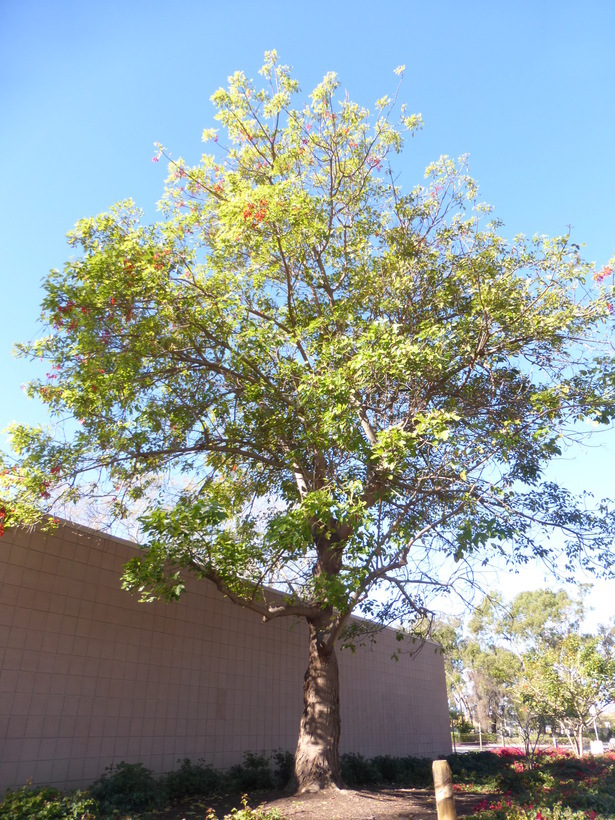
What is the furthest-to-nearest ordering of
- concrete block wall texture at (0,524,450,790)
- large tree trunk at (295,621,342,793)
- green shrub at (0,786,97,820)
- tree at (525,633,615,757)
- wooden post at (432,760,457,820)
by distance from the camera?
tree at (525,633,615,757)
large tree trunk at (295,621,342,793)
concrete block wall texture at (0,524,450,790)
green shrub at (0,786,97,820)
wooden post at (432,760,457,820)

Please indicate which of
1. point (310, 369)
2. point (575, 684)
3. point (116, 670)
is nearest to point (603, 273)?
point (310, 369)

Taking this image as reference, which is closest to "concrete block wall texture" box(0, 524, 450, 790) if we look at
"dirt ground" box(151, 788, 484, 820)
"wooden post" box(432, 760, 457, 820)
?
"dirt ground" box(151, 788, 484, 820)

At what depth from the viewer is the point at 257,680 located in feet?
36.8

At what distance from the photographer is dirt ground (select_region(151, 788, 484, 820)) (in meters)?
6.78

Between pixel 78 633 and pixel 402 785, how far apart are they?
24.2 ft

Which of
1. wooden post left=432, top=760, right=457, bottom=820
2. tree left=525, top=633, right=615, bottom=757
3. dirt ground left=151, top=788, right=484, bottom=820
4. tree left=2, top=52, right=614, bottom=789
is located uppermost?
tree left=2, top=52, right=614, bottom=789

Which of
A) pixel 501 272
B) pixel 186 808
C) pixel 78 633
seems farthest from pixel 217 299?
pixel 186 808

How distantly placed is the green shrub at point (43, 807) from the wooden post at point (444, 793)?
3.50m

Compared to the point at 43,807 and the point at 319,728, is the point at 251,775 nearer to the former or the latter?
the point at 319,728

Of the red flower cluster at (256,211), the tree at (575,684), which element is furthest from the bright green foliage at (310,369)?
the tree at (575,684)

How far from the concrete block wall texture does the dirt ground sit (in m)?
1.40

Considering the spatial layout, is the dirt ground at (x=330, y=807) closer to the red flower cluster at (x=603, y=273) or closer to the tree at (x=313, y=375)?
the tree at (x=313, y=375)

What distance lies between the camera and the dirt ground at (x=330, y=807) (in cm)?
678

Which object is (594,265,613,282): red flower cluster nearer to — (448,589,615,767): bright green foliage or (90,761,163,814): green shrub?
(448,589,615,767): bright green foliage
